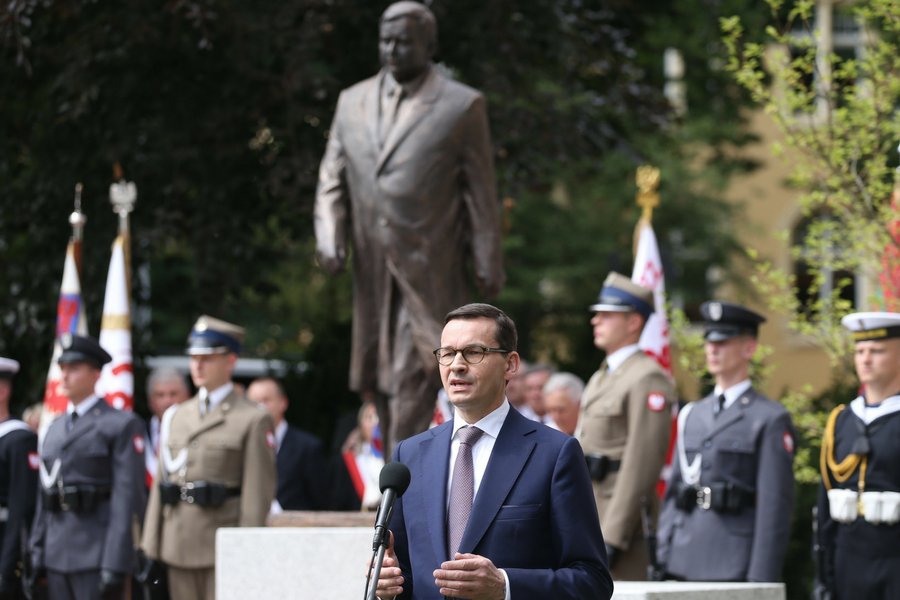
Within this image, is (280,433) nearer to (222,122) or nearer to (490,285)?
(222,122)

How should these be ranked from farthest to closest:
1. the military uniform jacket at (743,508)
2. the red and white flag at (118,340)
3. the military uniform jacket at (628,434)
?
the red and white flag at (118,340) → the military uniform jacket at (628,434) → the military uniform jacket at (743,508)

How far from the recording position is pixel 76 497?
9.88 metres

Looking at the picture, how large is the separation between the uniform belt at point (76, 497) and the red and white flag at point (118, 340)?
2.18 meters

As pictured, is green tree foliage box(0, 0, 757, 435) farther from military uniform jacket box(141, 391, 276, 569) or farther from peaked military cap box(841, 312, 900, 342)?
peaked military cap box(841, 312, 900, 342)

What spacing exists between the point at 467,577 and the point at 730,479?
4.20 meters

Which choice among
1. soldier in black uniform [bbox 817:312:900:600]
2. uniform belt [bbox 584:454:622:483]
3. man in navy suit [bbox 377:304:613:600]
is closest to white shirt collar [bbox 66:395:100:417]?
uniform belt [bbox 584:454:622:483]

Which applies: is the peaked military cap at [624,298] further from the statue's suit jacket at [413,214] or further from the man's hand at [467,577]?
the man's hand at [467,577]

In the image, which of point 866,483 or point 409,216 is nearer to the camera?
point 866,483

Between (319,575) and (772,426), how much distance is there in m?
2.36

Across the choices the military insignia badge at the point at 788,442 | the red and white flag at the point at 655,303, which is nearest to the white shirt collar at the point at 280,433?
the red and white flag at the point at 655,303

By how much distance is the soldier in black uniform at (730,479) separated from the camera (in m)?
8.48

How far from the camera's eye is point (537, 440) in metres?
5.11

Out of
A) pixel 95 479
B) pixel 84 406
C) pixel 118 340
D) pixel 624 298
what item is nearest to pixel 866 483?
pixel 624 298

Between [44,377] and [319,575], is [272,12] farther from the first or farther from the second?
[319,575]
